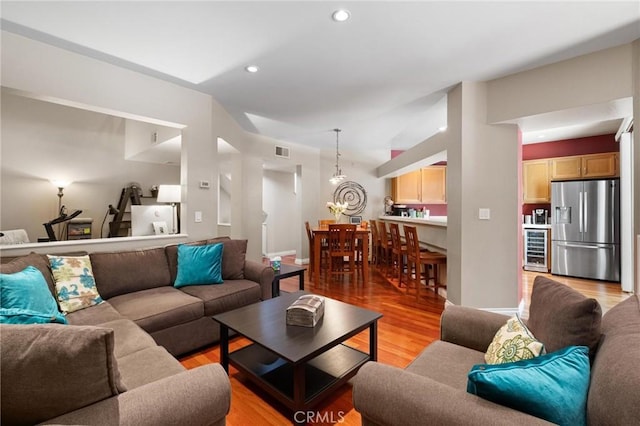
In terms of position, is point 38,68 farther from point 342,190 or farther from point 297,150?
point 342,190

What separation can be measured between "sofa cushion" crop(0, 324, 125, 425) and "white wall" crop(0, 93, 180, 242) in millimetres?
5346

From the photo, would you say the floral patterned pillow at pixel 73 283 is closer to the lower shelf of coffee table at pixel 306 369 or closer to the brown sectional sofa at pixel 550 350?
the lower shelf of coffee table at pixel 306 369

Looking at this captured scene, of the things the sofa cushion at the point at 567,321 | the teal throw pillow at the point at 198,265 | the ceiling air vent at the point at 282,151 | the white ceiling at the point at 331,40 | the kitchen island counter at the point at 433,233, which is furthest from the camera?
the ceiling air vent at the point at 282,151

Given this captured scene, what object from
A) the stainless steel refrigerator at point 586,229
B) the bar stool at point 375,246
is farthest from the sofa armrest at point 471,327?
the stainless steel refrigerator at point 586,229

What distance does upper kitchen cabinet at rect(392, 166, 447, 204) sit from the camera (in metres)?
6.90

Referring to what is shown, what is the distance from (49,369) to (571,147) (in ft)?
24.2

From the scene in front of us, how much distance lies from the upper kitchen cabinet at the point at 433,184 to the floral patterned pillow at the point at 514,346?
5.93 meters

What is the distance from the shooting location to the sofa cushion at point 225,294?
97.3 inches

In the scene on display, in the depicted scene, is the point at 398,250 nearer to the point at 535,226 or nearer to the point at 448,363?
the point at 448,363

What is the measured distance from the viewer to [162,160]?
594 cm

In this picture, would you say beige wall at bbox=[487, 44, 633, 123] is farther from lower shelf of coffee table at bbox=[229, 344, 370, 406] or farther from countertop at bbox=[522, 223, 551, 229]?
countertop at bbox=[522, 223, 551, 229]

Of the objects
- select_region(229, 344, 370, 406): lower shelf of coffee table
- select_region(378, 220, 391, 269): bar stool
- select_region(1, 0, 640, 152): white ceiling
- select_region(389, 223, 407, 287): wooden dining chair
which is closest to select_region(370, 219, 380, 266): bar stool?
select_region(378, 220, 391, 269): bar stool

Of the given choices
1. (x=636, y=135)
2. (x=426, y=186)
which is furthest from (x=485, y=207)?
(x=426, y=186)

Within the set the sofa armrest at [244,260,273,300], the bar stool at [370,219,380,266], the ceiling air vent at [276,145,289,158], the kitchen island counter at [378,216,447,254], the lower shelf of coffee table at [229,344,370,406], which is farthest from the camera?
the ceiling air vent at [276,145,289,158]
